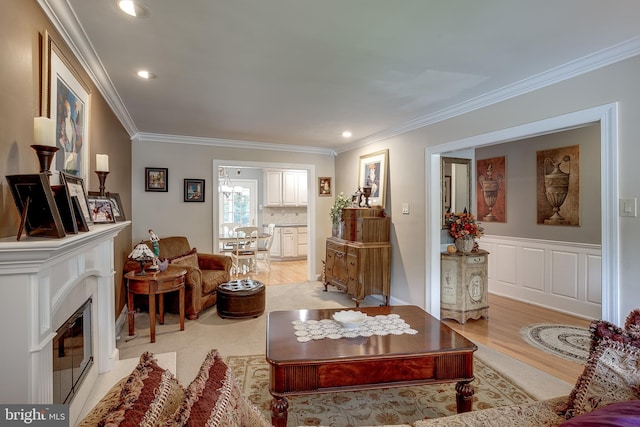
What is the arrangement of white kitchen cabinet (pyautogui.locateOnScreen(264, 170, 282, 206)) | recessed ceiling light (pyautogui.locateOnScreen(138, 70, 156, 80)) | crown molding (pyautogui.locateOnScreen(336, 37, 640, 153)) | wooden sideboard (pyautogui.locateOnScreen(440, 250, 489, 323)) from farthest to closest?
white kitchen cabinet (pyautogui.locateOnScreen(264, 170, 282, 206))
wooden sideboard (pyautogui.locateOnScreen(440, 250, 489, 323))
recessed ceiling light (pyautogui.locateOnScreen(138, 70, 156, 80))
crown molding (pyautogui.locateOnScreen(336, 37, 640, 153))

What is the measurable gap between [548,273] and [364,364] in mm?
3791

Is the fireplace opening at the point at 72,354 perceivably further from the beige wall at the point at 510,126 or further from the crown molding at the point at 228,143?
the beige wall at the point at 510,126

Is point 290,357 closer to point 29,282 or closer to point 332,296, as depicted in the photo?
point 29,282

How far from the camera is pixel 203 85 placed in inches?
116

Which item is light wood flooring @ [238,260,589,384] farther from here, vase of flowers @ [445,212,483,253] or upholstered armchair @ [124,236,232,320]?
upholstered armchair @ [124,236,232,320]

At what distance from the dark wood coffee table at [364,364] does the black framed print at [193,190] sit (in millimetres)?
3541

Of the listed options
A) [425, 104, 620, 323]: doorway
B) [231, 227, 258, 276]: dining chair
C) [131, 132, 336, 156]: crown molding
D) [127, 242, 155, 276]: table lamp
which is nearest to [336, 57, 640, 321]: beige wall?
[425, 104, 620, 323]: doorway

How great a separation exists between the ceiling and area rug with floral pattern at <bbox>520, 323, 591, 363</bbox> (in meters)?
2.41

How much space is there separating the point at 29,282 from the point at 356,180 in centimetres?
462

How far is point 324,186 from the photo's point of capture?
6.04 meters

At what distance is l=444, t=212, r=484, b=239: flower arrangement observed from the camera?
12.9 ft

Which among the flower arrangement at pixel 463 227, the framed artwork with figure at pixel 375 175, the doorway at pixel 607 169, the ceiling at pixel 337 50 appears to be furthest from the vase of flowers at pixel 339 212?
the doorway at pixel 607 169

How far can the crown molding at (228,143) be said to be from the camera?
485 cm

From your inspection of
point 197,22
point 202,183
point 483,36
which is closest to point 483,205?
point 483,36
